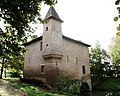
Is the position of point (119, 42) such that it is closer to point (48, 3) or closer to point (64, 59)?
point (64, 59)

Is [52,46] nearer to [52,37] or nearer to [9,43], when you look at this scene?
[52,37]

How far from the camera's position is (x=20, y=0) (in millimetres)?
5785

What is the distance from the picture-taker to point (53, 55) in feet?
66.4

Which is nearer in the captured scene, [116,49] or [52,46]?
[52,46]

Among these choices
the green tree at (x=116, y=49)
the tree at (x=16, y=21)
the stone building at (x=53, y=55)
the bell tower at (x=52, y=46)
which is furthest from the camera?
the green tree at (x=116, y=49)

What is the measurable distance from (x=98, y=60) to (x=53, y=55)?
71.7 feet

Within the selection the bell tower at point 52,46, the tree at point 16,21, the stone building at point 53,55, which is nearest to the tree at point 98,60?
the stone building at point 53,55

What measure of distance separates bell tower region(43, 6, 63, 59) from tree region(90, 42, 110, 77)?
59.9 feet

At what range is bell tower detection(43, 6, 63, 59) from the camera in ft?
68.2

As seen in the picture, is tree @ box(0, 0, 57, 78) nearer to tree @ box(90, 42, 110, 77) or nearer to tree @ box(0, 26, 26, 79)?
tree @ box(0, 26, 26, 79)

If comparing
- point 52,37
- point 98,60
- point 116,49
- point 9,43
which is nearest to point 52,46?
point 52,37

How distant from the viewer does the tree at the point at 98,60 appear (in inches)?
1438

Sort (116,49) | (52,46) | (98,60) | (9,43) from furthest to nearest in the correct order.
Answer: (98,60) < (116,49) < (52,46) < (9,43)

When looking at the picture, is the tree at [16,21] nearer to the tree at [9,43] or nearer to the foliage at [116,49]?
the tree at [9,43]
